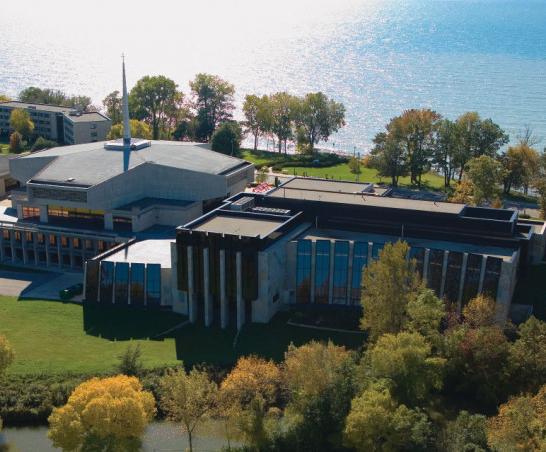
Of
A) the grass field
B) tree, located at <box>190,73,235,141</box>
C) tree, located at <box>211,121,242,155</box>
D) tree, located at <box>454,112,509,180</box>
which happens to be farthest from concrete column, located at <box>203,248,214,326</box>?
tree, located at <box>190,73,235,141</box>

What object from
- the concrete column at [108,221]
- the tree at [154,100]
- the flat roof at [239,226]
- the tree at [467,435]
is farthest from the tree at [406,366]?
the tree at [154,100]

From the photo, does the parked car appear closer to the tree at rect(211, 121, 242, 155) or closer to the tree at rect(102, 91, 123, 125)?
the tree at rect(211, 121, 242, 155)

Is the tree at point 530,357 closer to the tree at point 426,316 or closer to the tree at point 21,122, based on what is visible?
the tree at point 426,316

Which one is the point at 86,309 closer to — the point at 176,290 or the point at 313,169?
the point at 176,290

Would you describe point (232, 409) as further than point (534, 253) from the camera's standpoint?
No

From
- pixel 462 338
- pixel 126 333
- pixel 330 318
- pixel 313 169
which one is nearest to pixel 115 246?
pixel 126 333

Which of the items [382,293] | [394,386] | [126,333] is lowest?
[126,333]

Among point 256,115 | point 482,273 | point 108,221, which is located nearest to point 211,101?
point 256,115
